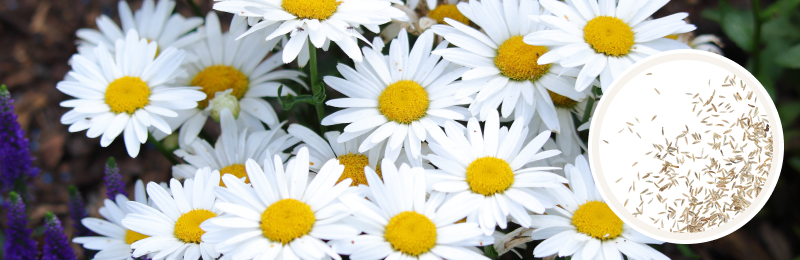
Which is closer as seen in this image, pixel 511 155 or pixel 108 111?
pixel 511 155

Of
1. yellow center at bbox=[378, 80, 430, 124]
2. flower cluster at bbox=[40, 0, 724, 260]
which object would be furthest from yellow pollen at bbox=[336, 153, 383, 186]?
yellow center at bbox=[378, 80, 430, 124]

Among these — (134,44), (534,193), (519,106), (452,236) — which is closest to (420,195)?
(452,236)

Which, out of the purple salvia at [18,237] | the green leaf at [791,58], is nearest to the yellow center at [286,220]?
the purple salvia at [18,237]

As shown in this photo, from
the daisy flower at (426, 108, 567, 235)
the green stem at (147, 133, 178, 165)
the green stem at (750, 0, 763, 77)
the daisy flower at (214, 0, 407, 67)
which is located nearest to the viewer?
the daisy flower at (426, 108, 567, 235)

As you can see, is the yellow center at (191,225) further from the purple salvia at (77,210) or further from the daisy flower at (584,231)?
the daisy flower at (584,231)

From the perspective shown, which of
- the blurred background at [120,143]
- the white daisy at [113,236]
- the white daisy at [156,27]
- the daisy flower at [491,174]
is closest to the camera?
the daisy flower at [491,174]

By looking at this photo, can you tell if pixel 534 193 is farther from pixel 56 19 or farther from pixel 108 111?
pixel 56 19

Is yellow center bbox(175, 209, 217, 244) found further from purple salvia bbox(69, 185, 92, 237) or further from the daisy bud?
purple salvia bbox(69, 185, 92, 237)
